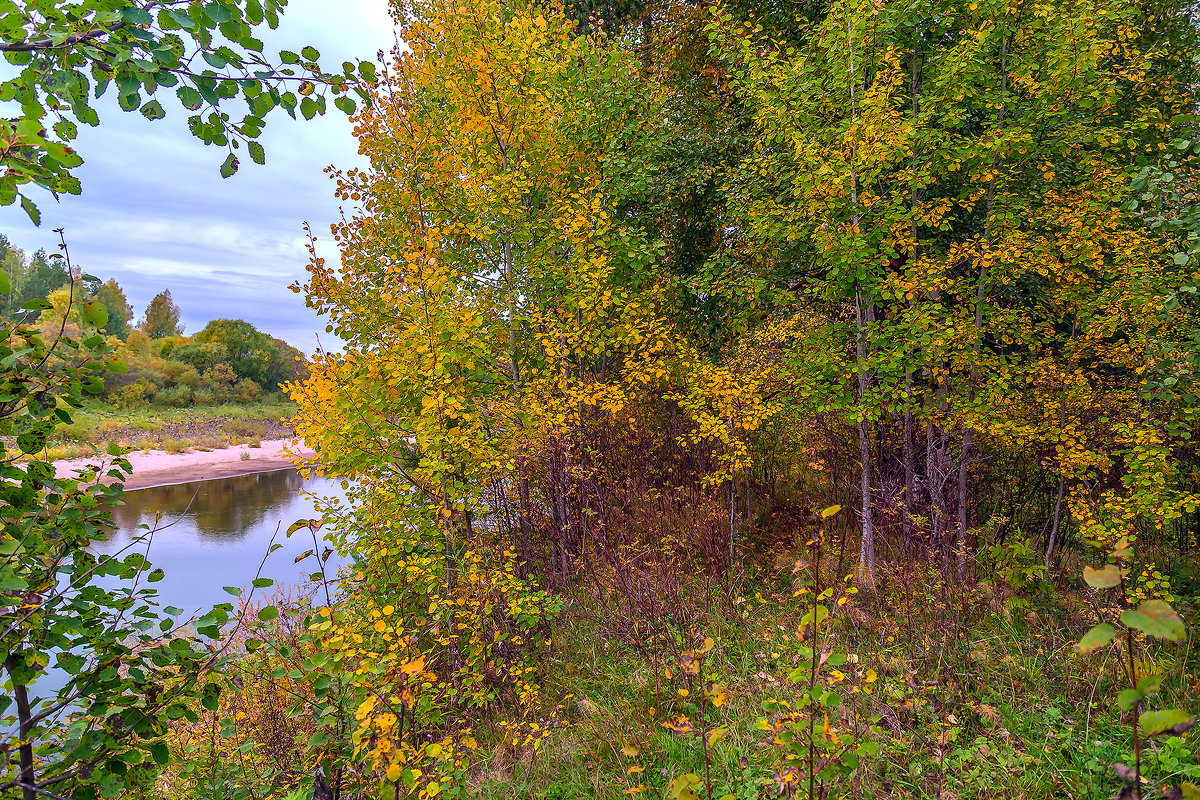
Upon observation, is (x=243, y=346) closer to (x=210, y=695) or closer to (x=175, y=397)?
(x=175, y=397)

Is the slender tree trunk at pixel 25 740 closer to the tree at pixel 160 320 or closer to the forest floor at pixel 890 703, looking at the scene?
the forest floor at pixel 890 703

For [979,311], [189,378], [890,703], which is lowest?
[890,703]

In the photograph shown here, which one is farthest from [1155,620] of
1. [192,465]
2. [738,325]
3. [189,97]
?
[192,465]

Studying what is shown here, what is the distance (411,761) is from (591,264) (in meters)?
4.86

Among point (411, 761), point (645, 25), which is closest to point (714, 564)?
point (411, 761)

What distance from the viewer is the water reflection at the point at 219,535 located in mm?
11648

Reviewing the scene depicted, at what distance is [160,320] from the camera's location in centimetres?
4878

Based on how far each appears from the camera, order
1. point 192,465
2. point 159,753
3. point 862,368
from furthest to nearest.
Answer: point 192,465
point 862,368
point 159,753

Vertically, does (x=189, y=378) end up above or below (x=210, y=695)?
above

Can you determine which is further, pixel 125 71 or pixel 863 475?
pixel 863 475

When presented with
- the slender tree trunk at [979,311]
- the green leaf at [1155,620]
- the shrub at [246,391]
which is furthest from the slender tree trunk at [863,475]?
the shrub at [246,391]

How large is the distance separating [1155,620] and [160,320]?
65.3m

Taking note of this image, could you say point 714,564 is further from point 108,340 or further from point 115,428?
point 115,428

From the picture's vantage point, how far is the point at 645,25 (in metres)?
10.5
